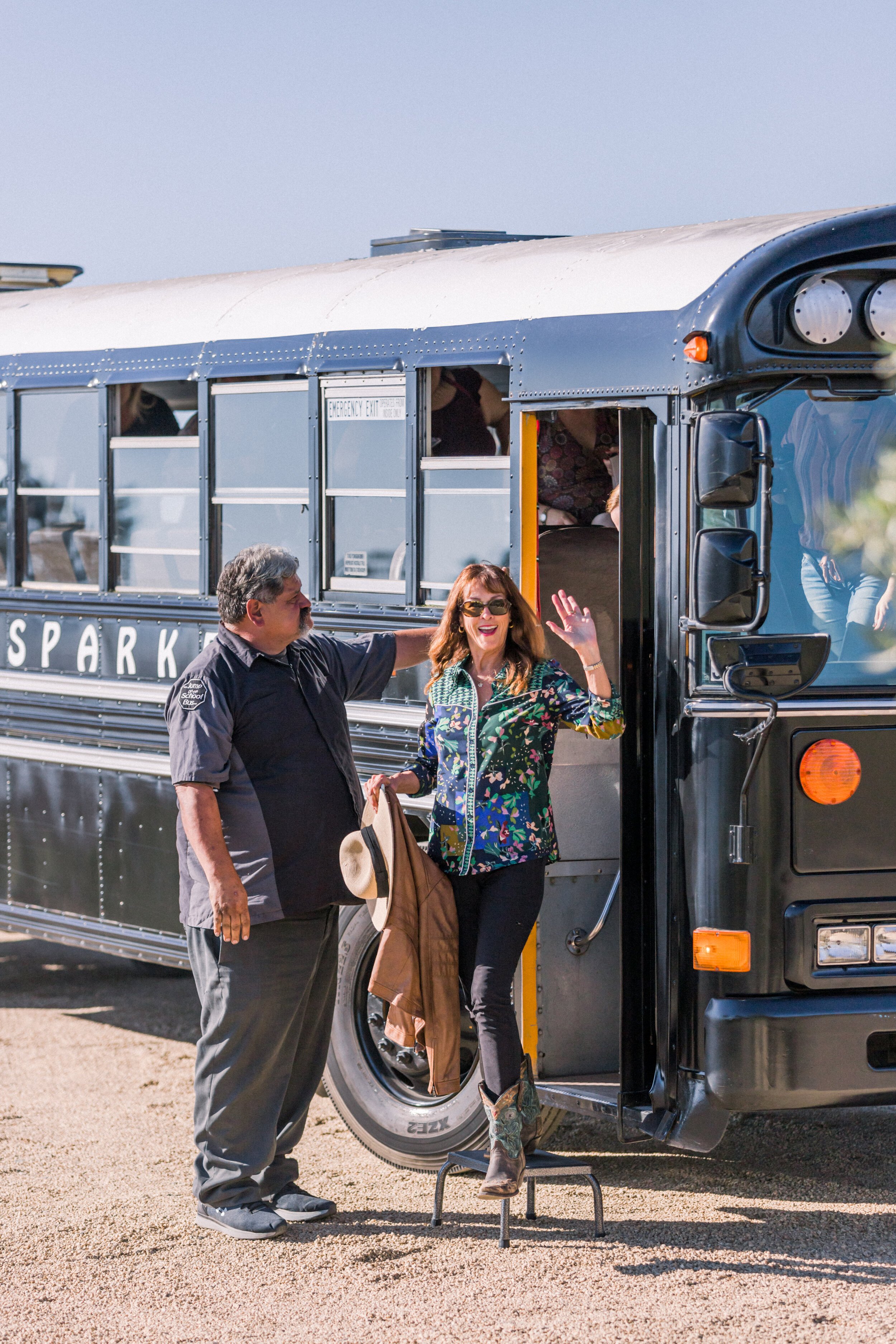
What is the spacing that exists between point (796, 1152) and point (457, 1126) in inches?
44.7

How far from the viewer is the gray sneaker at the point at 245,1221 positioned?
4.76 metres

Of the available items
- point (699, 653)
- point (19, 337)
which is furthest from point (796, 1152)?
point (19, 337)

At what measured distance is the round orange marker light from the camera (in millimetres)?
4441

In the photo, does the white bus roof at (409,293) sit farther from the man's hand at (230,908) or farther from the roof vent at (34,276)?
the man's hand at (230,908)

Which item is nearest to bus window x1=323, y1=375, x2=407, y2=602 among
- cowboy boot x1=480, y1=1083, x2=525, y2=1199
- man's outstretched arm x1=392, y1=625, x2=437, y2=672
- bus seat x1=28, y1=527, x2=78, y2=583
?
man's outstretched arm x1=392, y1=625, x2=437, y2=672

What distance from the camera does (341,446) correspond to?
5734 millimetres

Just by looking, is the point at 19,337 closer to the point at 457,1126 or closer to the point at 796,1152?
the point at 457,1126

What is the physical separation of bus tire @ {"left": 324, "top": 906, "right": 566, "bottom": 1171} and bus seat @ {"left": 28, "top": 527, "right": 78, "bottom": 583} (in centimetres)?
209

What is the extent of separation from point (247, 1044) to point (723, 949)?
1335mm

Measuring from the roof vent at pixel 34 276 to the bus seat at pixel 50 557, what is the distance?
1974mm

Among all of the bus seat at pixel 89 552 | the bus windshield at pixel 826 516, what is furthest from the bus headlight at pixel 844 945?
the bus seat at pixel 89 552

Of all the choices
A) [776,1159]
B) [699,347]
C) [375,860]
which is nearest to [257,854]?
[375,860]

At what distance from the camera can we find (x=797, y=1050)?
4.40 m

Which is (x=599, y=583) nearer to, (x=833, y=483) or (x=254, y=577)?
(x=833, y=483)
